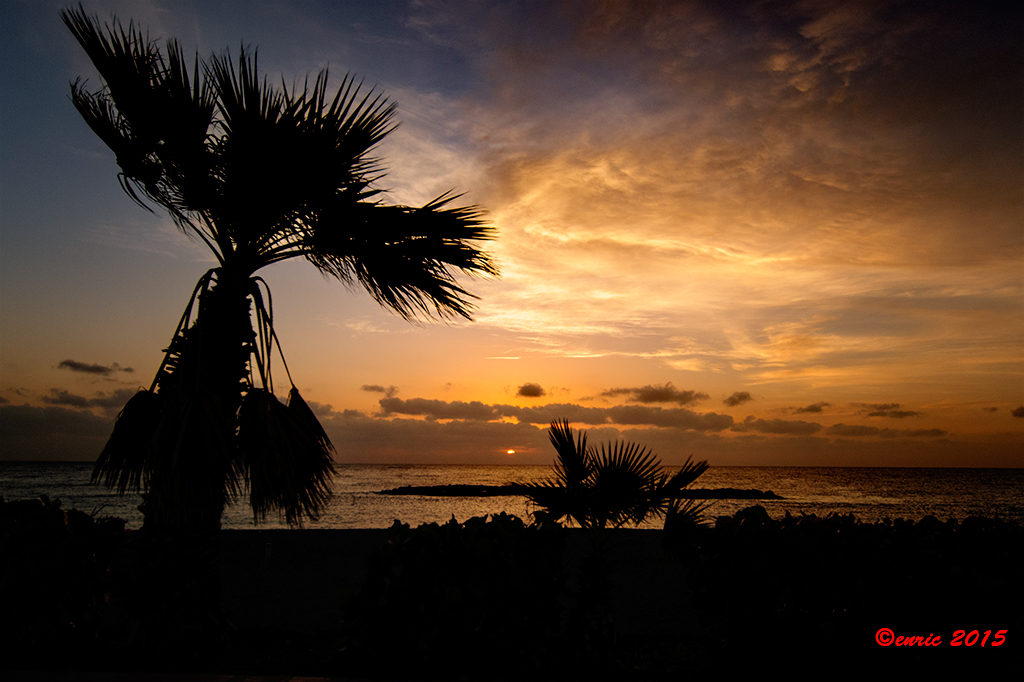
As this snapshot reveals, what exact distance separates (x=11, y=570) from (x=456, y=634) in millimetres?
3746

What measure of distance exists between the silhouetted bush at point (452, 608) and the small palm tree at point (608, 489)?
622 mm

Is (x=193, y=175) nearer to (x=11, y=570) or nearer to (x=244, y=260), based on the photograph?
(x=244, y=260)

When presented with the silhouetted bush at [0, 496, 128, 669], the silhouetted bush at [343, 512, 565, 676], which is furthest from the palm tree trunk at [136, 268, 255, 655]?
the silhouetted bush at [343, 512, 565, 676]

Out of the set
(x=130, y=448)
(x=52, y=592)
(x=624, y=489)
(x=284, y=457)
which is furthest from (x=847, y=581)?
(x=52, y=592)

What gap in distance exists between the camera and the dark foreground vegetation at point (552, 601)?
4.34 m

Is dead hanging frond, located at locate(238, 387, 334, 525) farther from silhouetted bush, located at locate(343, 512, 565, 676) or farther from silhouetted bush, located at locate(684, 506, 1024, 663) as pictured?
silhouetted bush, located at locate(684, 506, 1024, 663)

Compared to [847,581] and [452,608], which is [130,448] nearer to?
[452,608]

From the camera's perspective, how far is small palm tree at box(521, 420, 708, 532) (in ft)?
16.1

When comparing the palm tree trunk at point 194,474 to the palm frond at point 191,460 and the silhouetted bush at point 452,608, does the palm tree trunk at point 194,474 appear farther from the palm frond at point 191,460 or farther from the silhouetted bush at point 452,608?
the silhouetted bush at point 452,608

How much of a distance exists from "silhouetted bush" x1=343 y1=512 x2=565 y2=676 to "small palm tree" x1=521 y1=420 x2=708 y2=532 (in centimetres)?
62

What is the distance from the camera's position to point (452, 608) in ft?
14.1

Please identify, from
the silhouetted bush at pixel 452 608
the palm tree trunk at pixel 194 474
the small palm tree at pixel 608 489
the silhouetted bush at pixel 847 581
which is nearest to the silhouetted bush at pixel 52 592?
the palm tree trunk at pixel 194 474

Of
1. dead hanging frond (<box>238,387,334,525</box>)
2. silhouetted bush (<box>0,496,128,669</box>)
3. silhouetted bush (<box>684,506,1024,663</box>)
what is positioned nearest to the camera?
silhouetted bush (<box>684,506,1024,663</box>)

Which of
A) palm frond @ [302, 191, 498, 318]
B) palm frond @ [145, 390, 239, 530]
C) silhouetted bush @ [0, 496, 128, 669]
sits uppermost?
palm frond @ [302, 191, 498, 318]
